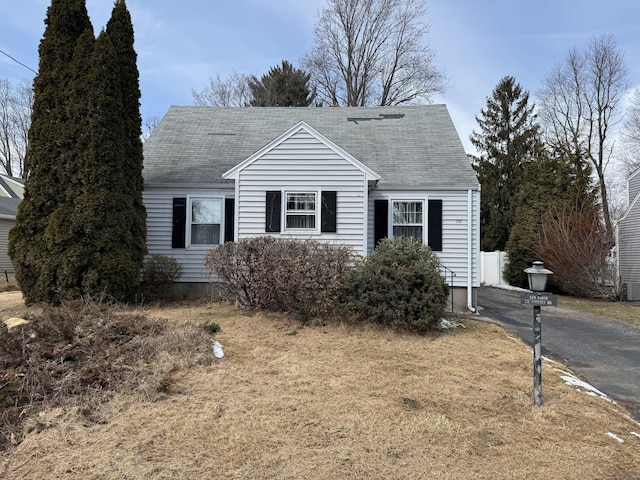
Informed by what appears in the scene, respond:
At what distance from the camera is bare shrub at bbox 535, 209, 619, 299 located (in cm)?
1524

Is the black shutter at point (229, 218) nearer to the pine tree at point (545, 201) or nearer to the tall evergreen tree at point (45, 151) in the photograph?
the tall evergreen tree at point (45, 151)

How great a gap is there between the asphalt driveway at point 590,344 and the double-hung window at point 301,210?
16.8 feet

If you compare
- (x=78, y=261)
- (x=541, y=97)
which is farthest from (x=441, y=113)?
(x=541, y=97)

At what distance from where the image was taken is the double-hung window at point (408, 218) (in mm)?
11148

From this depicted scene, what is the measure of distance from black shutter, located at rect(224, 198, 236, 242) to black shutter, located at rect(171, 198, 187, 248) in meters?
1.10

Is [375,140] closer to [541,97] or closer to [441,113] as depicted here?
[441,113]

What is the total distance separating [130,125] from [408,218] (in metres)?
7.27

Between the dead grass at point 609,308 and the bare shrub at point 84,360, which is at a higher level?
the bare shrub at point 84,360

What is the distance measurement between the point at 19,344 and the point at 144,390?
1671 mm

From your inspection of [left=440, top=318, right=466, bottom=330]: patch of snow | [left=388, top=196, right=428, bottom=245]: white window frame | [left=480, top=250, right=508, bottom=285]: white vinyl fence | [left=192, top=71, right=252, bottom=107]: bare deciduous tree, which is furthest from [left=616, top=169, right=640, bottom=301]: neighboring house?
[left=192, top=71, right=252, bottom=107]: bare deciduous tree

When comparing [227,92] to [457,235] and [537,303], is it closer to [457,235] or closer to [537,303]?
[457,235]

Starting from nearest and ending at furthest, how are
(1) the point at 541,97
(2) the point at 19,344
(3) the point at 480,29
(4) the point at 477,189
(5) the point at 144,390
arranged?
(5) the point at 144,390, (2) the point at 19,344, (4) the point at 477,189, (3) the point at 480,29, (1) the point at 541,97

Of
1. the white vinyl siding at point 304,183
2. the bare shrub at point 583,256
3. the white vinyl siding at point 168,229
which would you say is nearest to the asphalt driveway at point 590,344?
the bare shrub at point 583,256

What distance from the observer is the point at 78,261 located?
8.60 metres
